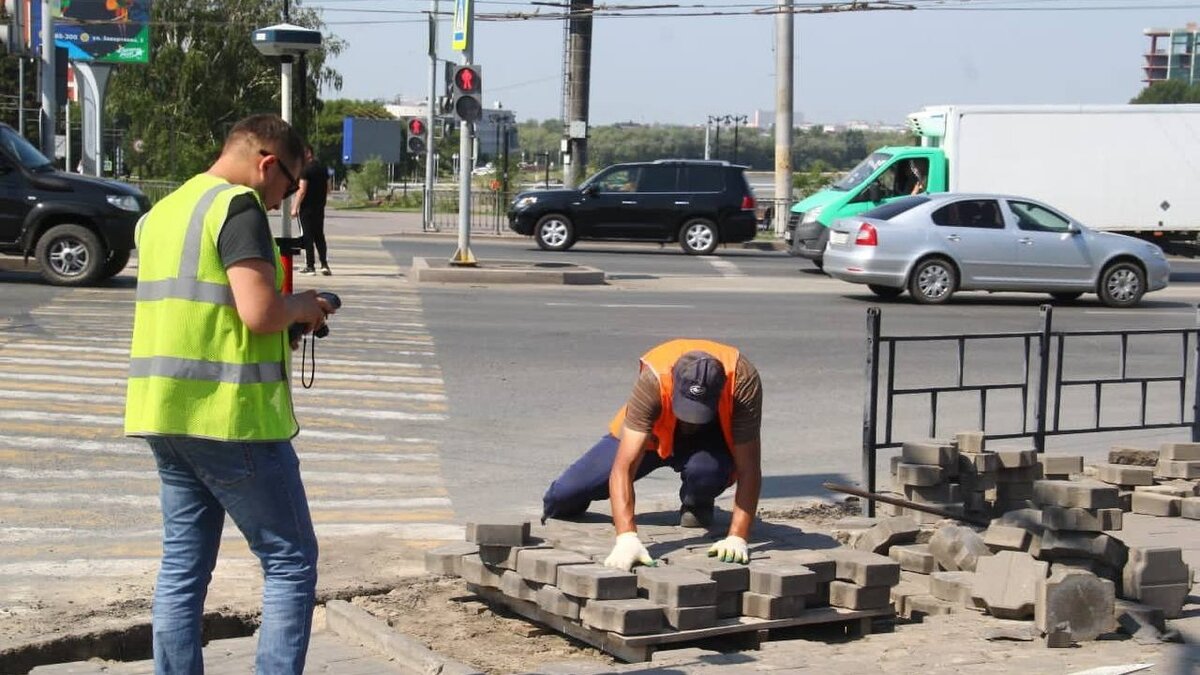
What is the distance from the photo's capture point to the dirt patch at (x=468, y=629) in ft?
18.8

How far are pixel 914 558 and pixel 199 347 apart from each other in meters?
3.75

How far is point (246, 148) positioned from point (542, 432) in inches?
257

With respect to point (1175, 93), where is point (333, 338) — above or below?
below

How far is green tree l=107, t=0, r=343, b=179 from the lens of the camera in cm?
6022

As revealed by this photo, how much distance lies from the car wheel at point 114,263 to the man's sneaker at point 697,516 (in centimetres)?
1346

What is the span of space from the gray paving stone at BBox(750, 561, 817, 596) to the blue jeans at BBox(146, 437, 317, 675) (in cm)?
191

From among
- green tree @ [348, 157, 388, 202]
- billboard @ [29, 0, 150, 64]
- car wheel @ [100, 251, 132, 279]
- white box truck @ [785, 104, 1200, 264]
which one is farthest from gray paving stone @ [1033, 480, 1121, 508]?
green tree @ [348, 157, 388, 202]

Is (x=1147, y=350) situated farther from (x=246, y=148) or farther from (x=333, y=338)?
(x=246, y=148)

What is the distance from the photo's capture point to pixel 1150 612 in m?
6.08

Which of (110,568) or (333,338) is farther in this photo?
(333,338)

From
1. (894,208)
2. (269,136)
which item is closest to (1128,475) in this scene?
(269,136)

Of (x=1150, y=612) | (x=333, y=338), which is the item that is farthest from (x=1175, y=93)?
(x=1150, y=612)

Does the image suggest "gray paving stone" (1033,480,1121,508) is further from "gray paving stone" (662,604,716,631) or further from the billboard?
the billboard

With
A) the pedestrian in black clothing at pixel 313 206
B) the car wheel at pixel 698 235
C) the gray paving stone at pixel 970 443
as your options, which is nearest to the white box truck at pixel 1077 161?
the car wheel at pixel 698 235
